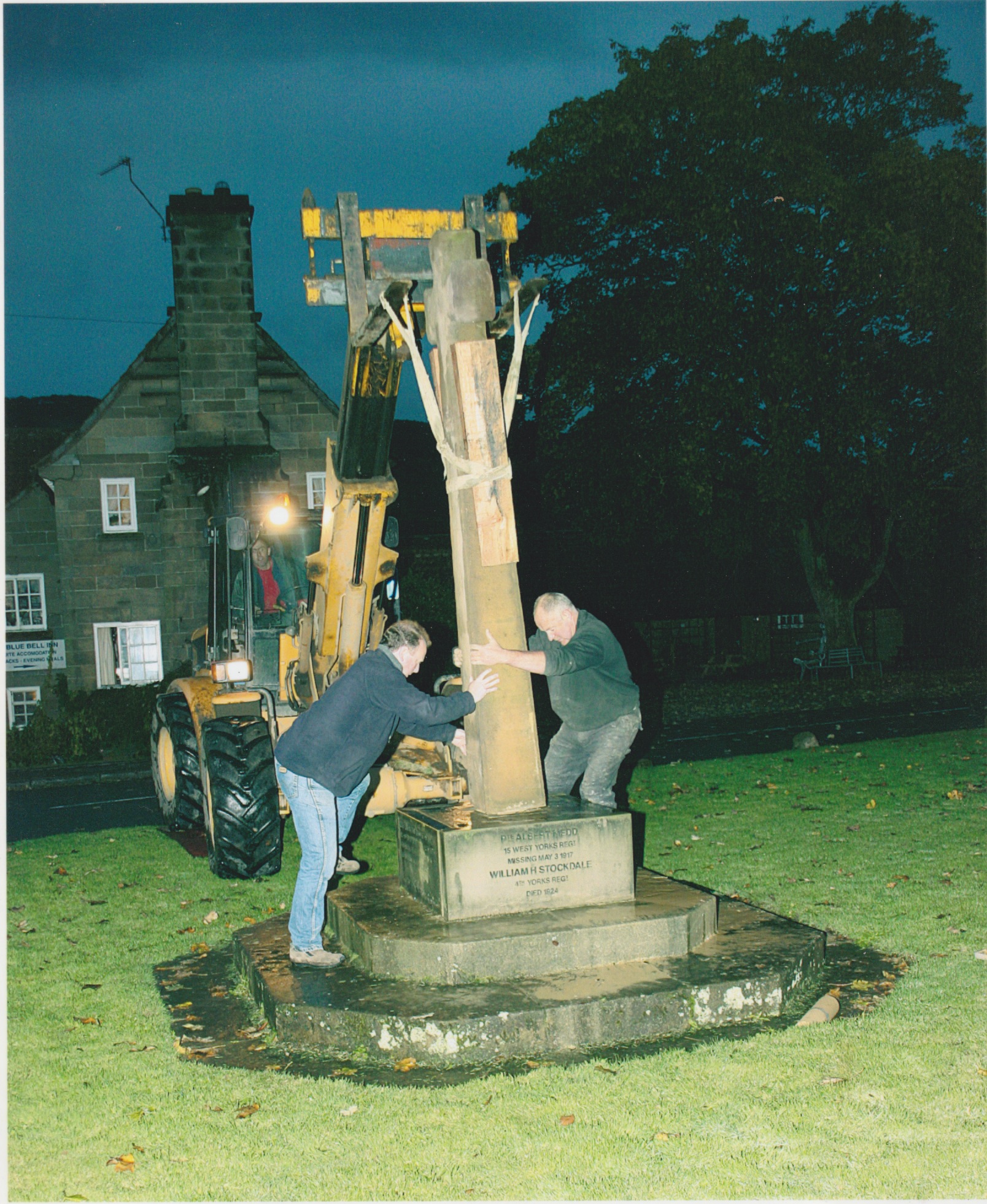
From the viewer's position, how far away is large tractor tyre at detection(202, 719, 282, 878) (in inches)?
336

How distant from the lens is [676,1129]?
4.46m

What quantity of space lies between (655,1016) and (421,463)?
29.9 meters

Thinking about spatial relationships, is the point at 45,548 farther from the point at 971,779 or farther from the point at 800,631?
the point at 800,631

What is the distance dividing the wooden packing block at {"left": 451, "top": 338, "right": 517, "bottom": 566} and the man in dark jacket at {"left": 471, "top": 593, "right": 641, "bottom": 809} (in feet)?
3.33

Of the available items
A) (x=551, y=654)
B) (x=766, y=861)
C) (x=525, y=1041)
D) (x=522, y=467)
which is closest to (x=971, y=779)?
(x=766, y=861)

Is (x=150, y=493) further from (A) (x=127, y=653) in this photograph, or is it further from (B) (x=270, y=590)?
(B) (x=270, y=590)

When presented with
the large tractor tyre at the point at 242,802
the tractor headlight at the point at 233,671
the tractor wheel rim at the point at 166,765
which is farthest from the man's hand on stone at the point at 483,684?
the tractor wheel rim at the point at 166,765

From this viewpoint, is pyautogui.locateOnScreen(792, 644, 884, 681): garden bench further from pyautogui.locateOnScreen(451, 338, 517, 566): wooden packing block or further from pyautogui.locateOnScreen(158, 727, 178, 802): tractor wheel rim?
pyautogui.locateOnScreen(451, 338, 517, 566): wooden packing block

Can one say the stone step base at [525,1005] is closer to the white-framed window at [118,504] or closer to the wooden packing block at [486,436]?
the wooden packing block at [486,436]

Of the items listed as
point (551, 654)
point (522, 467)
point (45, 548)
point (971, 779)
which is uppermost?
point (522, 467)

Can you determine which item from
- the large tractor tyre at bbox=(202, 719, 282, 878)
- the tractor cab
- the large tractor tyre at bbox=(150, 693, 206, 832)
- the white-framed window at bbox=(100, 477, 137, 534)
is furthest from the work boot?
the white-framed window at bbox=(100, 477, 137, 534)

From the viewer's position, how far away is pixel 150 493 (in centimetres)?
2222

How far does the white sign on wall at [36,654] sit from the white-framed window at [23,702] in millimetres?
472

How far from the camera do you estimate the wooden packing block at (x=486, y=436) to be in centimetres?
596
